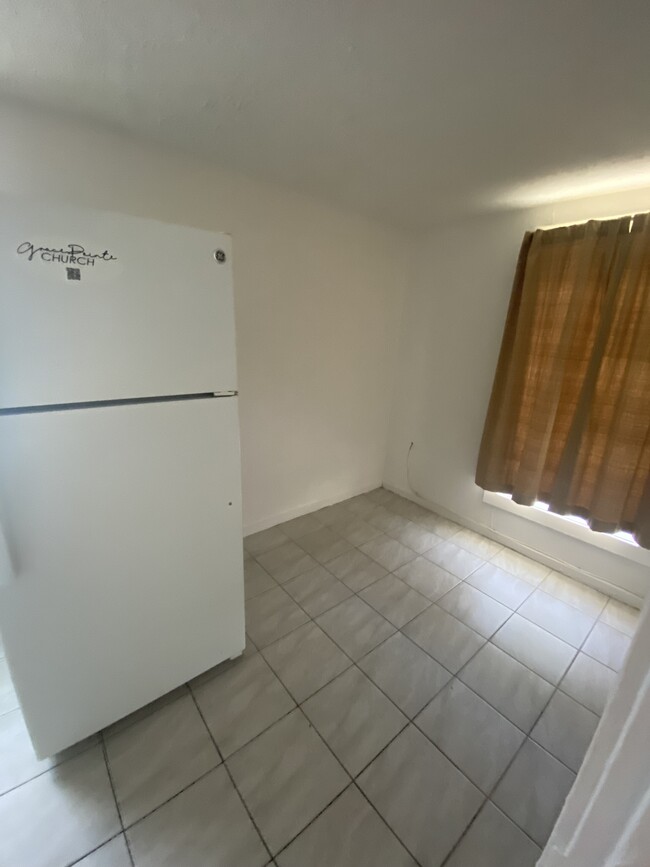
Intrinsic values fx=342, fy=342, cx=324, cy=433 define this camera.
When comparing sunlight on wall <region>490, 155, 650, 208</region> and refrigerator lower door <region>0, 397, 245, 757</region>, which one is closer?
refrigerator lower door <region>0, 397, 245, 757</region>

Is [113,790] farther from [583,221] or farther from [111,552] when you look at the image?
[583,221]

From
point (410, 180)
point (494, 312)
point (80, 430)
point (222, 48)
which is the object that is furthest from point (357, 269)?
point (80, 430)

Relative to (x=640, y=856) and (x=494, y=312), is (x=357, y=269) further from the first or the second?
(x=640, y=856)

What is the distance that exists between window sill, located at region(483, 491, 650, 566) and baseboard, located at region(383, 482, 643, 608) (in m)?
0.21

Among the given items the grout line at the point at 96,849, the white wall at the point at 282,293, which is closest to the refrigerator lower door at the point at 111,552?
the grout line at the point at 96,849

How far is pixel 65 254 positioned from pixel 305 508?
7.31 feet

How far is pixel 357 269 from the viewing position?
2.47 meters

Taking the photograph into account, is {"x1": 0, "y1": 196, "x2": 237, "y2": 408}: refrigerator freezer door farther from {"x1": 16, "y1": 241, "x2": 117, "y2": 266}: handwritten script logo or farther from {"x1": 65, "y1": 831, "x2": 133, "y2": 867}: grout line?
{"x1": 65, "y1": 831, "x2": 133, "y2": 867}: grout line

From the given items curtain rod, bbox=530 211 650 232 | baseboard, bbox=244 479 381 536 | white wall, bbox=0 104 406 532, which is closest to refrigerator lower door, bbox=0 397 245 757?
white wall, bbox=0 104 406 532

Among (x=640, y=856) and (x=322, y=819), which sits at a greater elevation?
(x=640, y=856)

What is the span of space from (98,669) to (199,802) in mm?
514

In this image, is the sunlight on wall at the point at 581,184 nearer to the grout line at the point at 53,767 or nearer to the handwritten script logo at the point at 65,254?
the handwritten script logo at the point at 65,254

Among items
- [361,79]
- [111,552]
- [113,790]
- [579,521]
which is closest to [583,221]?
[361,79]

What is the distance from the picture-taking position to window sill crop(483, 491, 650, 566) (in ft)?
6.20
